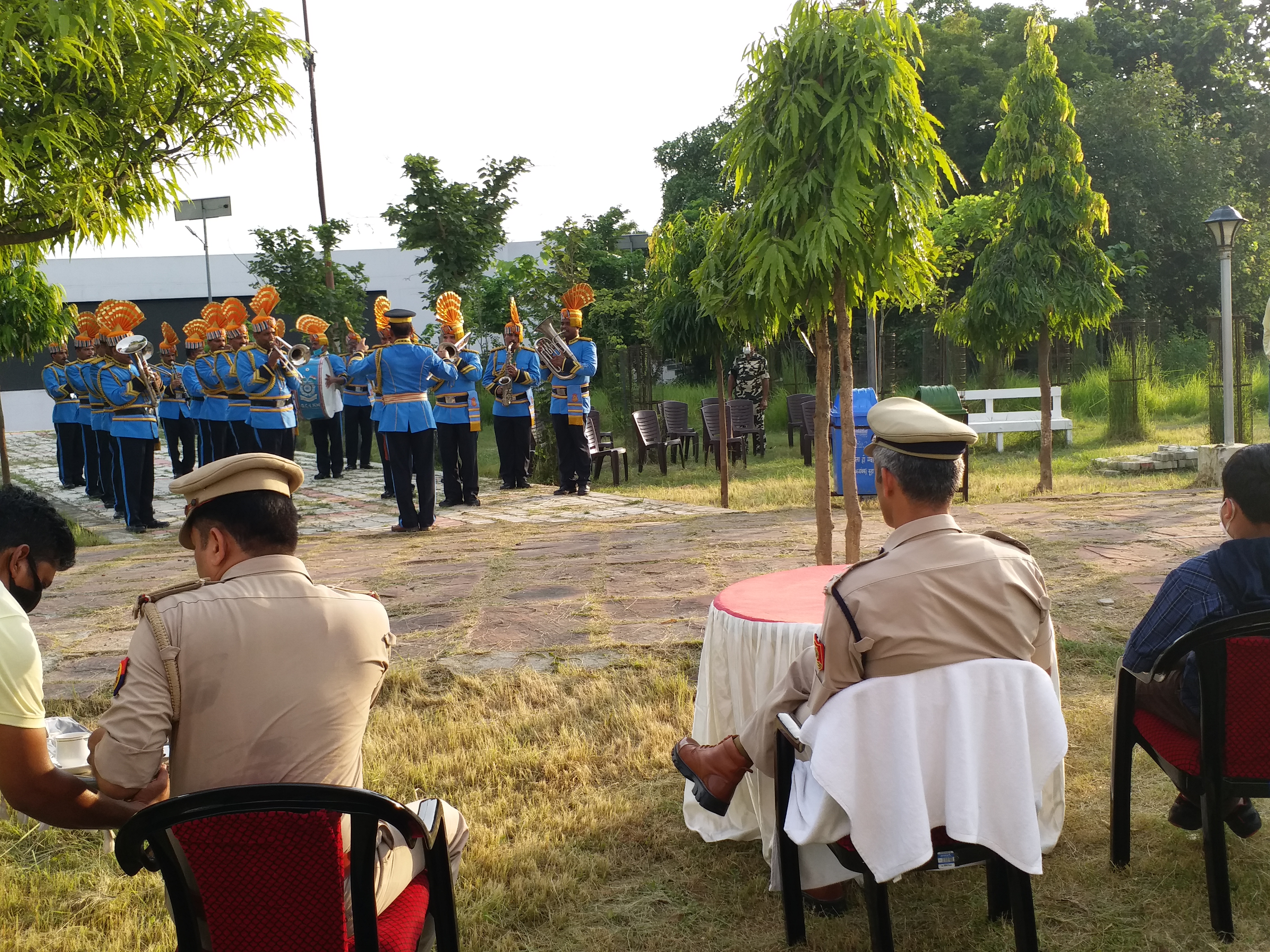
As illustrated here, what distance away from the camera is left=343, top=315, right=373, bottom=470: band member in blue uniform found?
15.6 meters

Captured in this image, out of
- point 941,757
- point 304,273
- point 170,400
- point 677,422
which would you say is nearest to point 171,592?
point 941,757

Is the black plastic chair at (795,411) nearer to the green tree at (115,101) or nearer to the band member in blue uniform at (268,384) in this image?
the band member in blue uniform at (268,384)

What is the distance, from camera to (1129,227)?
23.0 meters

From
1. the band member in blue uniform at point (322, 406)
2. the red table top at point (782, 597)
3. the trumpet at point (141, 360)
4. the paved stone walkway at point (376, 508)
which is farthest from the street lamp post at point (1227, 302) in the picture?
the band member in blue uniform at point (322, 406)

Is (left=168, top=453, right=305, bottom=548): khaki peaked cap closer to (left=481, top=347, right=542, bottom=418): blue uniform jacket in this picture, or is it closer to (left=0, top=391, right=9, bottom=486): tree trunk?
(left=481, top=347, right=542, bottom=418): blue uniform jacket

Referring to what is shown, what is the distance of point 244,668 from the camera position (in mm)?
2057

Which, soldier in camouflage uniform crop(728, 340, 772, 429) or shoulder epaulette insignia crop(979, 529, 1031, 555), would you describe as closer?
shoulder epaulette insignia crop(979, 529, 1031, 555)

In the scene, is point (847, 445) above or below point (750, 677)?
above

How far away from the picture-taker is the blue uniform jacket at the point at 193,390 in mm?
13453

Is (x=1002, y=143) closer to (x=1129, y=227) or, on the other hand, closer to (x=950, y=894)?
(x=950, y=894)

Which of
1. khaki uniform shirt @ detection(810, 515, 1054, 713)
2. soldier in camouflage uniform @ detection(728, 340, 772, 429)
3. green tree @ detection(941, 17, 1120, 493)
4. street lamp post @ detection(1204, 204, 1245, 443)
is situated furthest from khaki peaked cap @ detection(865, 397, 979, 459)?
soldier in camouflage uniform @ detection(728, 340, 772, 429)

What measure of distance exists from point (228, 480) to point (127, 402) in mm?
9922

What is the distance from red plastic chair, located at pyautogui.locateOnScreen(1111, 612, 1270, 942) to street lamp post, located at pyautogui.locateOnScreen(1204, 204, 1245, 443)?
874cm

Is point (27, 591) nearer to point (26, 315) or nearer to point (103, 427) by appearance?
point (103, 427)
